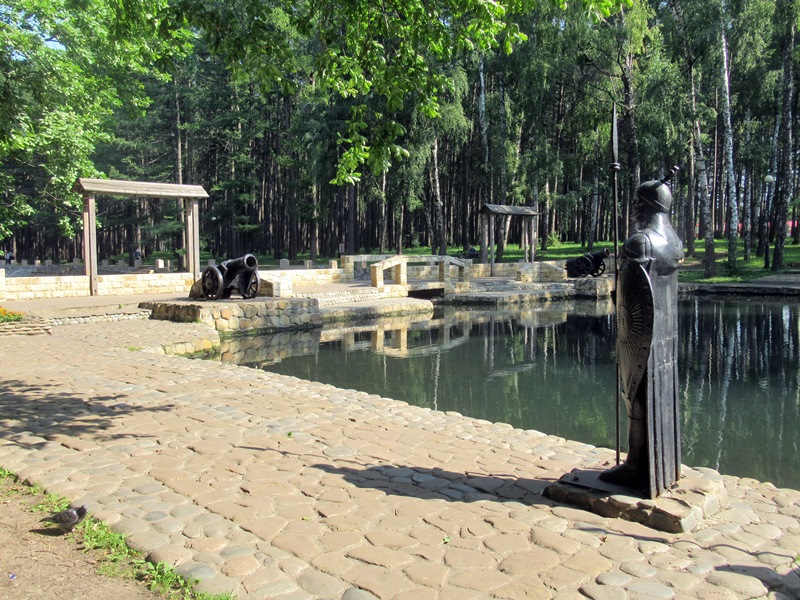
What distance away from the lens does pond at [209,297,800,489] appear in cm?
695

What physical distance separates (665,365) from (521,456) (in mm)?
1570

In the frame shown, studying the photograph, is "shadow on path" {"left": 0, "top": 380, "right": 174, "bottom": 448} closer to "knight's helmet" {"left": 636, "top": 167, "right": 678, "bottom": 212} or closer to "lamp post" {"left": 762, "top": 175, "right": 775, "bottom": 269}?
"knight's helmet" {"left": 636, "top": 167, "right": 678, "bottom": 212}

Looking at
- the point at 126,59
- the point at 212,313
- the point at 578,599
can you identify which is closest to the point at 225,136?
the point at 126,59

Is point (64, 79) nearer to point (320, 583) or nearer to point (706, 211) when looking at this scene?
point (320, 583)

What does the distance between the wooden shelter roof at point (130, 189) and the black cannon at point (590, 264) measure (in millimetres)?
13592

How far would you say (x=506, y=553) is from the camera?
3.12 meters

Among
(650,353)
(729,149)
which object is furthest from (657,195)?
(729,149)

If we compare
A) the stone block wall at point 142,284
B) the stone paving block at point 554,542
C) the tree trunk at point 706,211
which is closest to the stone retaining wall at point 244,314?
the stone block wall at point 142,284

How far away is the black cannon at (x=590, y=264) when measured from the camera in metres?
24.6

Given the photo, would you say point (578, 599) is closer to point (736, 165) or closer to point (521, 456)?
point (521, 456)

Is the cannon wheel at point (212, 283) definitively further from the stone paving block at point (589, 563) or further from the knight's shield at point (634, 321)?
the stone paving block at point (589, 563)

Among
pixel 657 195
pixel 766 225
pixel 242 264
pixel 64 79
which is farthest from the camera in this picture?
pixel 766 225

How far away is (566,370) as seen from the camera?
34.4 ft

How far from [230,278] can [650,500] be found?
12994mm
